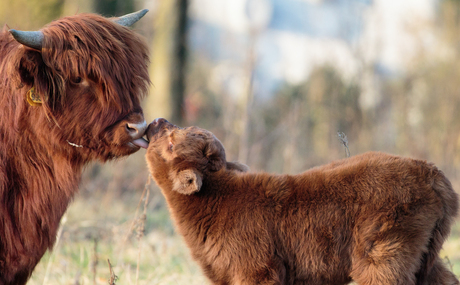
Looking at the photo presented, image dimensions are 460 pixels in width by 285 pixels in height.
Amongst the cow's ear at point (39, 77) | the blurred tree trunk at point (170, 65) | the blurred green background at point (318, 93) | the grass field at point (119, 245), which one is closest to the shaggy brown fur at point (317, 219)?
the grass field at point (119, 245)

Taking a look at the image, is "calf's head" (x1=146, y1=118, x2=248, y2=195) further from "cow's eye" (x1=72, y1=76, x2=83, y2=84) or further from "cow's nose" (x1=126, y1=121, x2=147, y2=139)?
"cow's eye" (x1=72, y1=76, x2=83, y2=84)

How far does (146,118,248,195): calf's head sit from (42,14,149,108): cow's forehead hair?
37 cm

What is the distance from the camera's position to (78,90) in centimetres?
331

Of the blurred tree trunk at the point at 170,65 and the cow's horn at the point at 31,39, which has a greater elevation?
the cow's horn at the point at 31,39

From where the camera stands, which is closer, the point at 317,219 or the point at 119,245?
the point at 317,219

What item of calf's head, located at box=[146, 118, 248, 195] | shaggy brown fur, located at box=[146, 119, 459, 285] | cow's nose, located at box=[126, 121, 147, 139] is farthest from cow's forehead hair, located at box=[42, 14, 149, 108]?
shaggy brown fur, located at box=[146, 119, 459, 285]

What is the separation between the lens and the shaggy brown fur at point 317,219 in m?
3.21

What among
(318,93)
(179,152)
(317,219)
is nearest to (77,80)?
(179,152)

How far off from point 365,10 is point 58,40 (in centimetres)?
1258

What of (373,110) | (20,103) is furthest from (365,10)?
(20,103)

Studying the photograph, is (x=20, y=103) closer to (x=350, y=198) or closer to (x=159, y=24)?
(x=350, y=198)

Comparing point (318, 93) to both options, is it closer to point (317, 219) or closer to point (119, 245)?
point (119, 245)

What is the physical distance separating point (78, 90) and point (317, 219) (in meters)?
1.89

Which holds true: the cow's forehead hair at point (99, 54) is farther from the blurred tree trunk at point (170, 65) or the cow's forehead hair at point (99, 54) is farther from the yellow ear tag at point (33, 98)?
the blurred tree trunk at point (170, 65)
